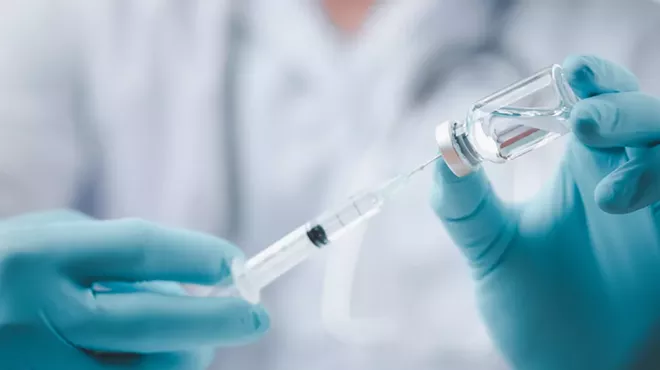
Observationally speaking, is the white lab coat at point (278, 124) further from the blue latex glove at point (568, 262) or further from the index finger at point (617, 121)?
the index finger at point (617, 121)

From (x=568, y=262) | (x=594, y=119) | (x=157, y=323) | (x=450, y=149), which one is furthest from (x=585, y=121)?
(x=157, y=323)

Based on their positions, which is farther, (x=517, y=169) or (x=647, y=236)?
(x=517, y=169)

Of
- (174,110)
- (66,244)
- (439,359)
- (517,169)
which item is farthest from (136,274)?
(517,169)

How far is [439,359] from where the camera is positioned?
1155mm

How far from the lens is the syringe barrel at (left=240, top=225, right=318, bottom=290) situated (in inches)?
33.6

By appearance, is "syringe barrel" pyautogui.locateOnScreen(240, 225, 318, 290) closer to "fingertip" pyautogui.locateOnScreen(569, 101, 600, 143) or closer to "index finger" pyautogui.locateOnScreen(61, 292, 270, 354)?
"index finger" pyautogui.locateOnScreen(61, 292, 270, 354)

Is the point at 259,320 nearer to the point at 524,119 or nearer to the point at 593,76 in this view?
the point at 524,119

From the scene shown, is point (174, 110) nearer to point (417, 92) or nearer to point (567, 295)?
point (417, 92)

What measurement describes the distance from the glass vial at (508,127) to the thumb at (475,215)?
8 cm

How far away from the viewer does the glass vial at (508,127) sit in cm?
78

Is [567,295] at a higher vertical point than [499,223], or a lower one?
lower

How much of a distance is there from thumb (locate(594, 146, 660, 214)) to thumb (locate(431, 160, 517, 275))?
0.61ft

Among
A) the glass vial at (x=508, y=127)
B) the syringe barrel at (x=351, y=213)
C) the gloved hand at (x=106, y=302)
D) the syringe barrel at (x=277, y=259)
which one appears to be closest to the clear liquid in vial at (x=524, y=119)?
the glass vial at (x=508, y=127)

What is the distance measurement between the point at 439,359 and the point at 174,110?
0.74m
